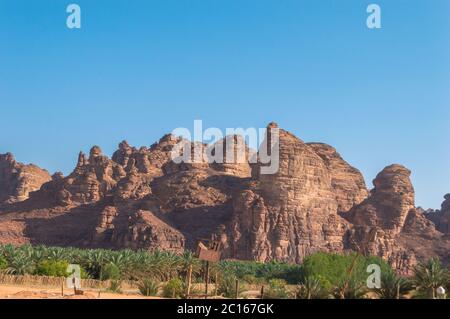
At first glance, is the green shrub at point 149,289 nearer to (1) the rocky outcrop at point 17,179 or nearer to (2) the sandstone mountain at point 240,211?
(2) the sandstone mountain at point 240,211

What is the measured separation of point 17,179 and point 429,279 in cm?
13337

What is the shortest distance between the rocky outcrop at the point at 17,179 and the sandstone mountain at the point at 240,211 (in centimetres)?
3094

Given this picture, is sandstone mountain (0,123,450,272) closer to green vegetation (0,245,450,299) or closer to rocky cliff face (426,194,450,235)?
rocky cliff face (426,194,450,235)

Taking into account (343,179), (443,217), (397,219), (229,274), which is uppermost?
(343,179)

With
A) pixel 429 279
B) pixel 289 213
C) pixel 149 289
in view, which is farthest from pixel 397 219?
pixel 149 289

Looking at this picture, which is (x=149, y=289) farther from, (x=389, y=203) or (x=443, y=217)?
(x=443, y=217)

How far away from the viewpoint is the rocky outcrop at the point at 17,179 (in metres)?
152

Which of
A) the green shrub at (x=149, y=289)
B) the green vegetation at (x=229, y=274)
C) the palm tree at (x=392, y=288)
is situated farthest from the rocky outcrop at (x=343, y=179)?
the green shrub at (x=149, y=289)

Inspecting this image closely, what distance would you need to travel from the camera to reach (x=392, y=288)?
108ft

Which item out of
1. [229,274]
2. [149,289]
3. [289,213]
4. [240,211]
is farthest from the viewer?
[289,213]

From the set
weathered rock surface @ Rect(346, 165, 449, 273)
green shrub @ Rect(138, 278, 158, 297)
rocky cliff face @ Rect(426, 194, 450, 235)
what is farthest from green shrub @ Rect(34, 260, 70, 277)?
rocky cliff face @ Rect(426, 194, 450, 235)

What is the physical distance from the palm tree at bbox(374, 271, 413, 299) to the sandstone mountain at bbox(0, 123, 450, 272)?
2221 inches

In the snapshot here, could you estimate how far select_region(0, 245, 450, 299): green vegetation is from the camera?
33031 millimetres
